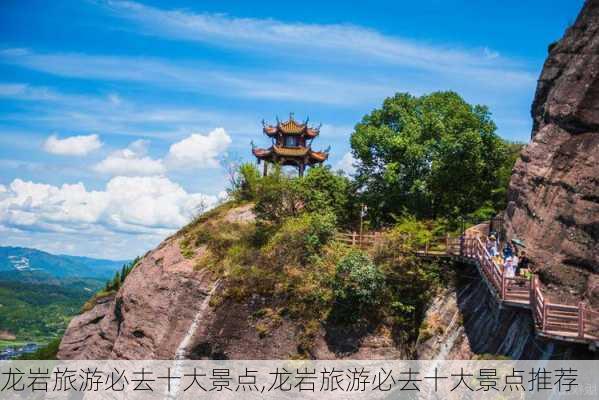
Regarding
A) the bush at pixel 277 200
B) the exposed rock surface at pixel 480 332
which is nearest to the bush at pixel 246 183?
the bush at pixel 277 200

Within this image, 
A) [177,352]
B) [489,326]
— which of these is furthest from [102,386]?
[489,326]

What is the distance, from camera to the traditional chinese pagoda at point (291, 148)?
41.2 meters

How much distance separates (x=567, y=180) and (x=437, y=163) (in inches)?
419

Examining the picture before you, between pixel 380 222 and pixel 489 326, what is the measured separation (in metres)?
11.8

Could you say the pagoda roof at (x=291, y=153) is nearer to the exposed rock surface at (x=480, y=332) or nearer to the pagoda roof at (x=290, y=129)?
the pagoda roof at (x=290, y=129)

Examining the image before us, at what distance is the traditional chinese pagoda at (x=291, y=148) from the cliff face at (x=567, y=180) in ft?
65.0

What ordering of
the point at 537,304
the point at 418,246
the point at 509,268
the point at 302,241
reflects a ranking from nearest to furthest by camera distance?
the point at 537,304
the point at 509,268
the point at 418,246
the point at 302,241

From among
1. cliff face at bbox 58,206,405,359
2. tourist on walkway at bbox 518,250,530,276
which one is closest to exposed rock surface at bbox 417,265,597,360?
tourist on walkway at bbox 518,250,530,276

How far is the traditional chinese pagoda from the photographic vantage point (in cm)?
4119

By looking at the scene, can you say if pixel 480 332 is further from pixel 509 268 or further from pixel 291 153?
pixel 291 153

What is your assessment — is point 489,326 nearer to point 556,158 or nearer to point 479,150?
point 556,158

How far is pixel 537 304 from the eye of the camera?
15711 millimetres

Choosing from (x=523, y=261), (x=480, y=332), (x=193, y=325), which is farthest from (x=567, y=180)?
(x=193, y=325)

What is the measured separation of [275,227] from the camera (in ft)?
101
